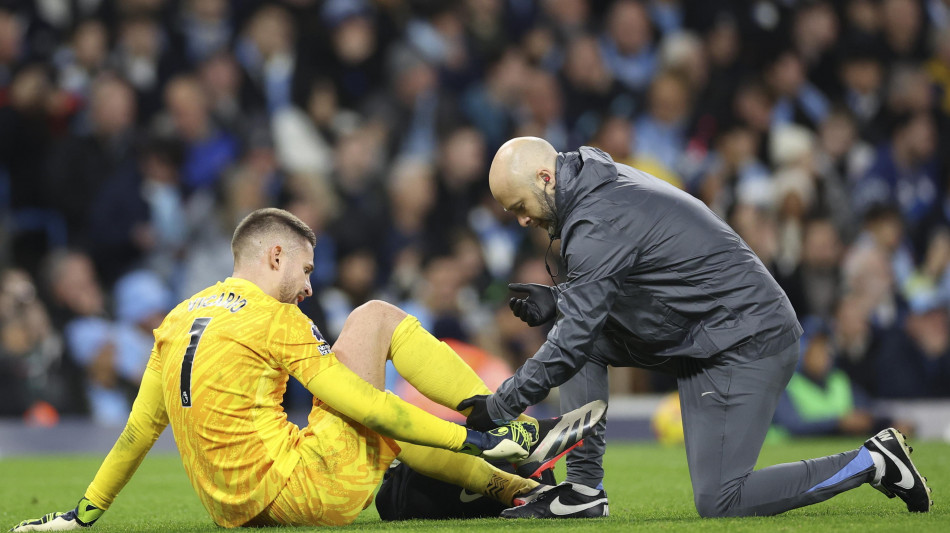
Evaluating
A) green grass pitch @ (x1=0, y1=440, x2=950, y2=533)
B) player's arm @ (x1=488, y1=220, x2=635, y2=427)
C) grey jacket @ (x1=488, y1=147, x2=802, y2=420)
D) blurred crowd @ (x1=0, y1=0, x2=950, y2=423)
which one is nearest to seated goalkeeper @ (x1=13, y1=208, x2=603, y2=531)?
player's arm @ (x1=488, y1=220, x2=635, y2=427)

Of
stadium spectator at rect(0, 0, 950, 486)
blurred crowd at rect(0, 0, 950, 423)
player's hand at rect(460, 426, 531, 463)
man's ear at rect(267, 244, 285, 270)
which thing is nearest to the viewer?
player's hand at rect(460, 426, 531, 463)

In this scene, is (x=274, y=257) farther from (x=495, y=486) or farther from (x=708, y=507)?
(x=708, y=507)

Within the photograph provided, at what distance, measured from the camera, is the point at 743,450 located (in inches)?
178

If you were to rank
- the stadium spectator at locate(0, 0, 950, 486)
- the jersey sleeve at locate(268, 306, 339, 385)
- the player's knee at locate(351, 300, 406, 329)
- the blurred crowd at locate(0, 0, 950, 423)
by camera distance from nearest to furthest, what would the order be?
the jersey sleeve at locate(268, 306, 339, 385) < the player's knee at locate(351, 300, 406, 329) < the blurred crowd at locate(0, 0, 950, 423) < the stadium spectator at locate(0, 0, 950, 486)

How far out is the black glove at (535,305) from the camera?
4812 mm

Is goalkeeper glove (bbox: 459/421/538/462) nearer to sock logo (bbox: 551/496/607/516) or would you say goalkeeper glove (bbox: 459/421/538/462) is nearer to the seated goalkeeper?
the seated goalkeeper

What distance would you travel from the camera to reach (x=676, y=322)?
463 centimetres

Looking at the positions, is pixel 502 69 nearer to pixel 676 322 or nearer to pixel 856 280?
pixel 856 280

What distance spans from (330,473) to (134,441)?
89cm

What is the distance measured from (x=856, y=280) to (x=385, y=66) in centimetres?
533

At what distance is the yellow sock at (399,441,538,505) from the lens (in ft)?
14.8

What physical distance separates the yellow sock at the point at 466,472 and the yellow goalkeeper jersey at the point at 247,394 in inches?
13.2

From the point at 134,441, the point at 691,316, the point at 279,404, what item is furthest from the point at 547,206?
the point at 134,441

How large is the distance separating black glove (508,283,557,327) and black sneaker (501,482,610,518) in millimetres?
736
